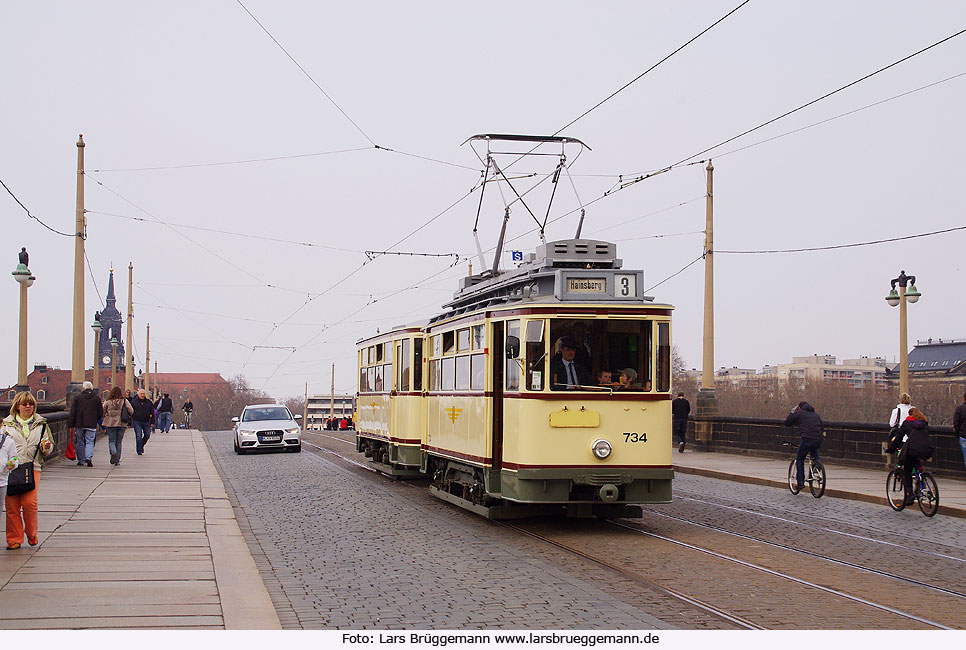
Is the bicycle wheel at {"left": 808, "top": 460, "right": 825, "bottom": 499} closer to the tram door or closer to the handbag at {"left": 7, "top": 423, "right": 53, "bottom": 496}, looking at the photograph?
the tram door

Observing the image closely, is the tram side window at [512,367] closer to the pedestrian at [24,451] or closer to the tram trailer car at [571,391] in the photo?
the tram trailer car at [571,391]

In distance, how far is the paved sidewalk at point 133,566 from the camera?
25.3 feet

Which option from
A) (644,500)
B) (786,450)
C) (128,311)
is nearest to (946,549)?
(644,500)

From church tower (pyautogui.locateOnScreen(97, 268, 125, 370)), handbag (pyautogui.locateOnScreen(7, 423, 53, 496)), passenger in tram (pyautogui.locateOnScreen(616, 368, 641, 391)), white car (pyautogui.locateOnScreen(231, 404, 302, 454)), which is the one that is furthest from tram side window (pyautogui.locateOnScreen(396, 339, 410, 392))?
church tower (pyautogui.locateOnScreen(97, 268, 125, 370))

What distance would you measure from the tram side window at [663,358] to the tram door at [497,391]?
192 centimetres

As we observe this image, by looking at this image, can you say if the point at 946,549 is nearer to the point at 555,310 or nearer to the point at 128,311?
the point at 555,310

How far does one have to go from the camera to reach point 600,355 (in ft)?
44.2

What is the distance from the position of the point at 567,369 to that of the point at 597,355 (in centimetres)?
41

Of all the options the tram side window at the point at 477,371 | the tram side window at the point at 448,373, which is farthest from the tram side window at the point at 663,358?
the tram side window at the point at 448,373

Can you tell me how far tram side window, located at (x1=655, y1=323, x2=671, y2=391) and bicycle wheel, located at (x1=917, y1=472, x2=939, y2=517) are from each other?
16.8 ft

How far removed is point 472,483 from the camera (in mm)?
15141

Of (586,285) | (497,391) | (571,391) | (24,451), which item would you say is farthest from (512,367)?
(24,451)

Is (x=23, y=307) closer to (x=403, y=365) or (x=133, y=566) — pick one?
(x=403, y=365)
